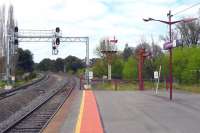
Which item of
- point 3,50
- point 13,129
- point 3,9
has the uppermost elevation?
point 3,9

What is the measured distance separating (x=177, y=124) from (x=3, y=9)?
245 ft

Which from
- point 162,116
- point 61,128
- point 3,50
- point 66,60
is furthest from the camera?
point 66,60

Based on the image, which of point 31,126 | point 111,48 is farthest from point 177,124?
point 111,48

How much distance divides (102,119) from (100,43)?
3836 inches

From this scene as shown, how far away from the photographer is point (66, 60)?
19938 cm

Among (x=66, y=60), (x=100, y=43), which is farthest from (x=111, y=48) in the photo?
(x=66, y=60)

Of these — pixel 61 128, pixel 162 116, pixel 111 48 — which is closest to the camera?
pixel 61 128

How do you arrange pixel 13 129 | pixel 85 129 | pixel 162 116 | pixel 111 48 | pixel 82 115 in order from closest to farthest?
pixel 85 129
pixel 13 129
pixel 162 116
pixel 82 115
pixel 111 48

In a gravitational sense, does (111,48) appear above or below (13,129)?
above

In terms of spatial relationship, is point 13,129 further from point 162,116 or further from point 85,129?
point 162,116

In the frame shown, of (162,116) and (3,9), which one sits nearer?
(162,116)

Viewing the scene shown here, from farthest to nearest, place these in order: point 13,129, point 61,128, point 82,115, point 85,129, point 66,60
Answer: point 66,60
point 82,115
point 13,129
point 61,128
point 85,129

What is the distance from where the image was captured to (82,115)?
25312 millimetres

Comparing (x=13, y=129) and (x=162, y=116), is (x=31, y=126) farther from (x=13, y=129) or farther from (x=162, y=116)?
(x=162, y=116)
